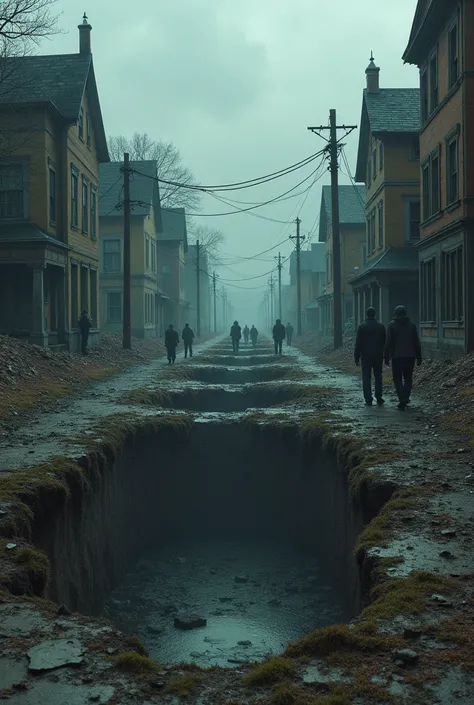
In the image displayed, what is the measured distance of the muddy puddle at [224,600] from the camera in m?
8.83

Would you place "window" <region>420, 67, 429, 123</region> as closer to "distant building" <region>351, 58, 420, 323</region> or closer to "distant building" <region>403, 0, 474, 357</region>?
"distant building" <region>403, 0, 474, 357</region>

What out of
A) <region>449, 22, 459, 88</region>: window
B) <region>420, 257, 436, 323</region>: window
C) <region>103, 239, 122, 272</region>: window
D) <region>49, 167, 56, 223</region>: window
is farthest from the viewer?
<region>103, 239, 122, 272</region>: window

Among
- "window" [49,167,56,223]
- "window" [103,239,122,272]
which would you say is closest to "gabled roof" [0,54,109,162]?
"window" [49,167,56,223]

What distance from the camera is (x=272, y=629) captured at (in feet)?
31.1

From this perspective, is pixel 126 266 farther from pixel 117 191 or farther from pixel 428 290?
pixel 117 191

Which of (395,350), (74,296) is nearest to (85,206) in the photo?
(74,296)

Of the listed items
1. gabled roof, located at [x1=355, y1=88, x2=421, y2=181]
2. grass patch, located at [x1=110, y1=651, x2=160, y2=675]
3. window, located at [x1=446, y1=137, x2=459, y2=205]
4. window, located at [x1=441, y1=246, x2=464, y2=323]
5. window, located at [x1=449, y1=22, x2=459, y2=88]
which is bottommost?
grass patch, located at [x1=110, y1=651, x2=160, y2=675]

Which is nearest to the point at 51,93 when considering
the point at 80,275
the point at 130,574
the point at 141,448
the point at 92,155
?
the point at 92,155

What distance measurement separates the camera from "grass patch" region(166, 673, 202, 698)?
449cm

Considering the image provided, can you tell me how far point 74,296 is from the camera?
104 feet

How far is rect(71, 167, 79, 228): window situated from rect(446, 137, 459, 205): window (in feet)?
48.7

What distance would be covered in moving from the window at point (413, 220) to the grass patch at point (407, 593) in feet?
98.2

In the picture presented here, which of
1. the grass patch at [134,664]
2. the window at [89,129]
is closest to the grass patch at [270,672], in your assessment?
the grass patch at [134,664]

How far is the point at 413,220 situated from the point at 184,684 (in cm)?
3184
